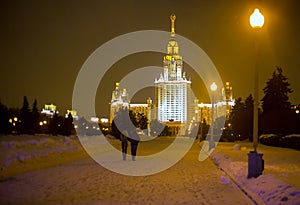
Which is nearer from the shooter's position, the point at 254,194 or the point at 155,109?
the point at 254,194

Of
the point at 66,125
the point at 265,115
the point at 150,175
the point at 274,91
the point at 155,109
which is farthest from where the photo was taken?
the point at 155,109

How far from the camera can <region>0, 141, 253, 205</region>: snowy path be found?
968 centimetres

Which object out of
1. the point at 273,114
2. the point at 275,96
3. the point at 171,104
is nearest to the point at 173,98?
the point at 171,104

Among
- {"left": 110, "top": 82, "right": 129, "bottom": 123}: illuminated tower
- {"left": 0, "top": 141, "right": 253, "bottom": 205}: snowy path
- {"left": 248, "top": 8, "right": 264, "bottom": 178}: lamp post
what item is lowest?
{"left": 0, "top": 141, "right": 253, "bottom": 205}: snowy path

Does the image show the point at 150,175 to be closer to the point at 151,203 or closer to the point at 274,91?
the point at 151,203

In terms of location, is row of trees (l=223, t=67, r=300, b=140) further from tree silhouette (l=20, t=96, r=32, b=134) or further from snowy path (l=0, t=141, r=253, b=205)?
snowy path (l=0, t=141, r=253, b=205)

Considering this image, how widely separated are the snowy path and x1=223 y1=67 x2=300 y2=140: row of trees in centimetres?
3643

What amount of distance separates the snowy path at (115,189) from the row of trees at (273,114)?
120 feet

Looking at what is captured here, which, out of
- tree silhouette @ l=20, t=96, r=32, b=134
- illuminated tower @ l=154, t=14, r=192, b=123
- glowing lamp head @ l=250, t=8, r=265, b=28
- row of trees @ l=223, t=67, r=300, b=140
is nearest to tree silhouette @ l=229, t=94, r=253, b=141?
row of trees @ l=223, t=67, r=300, b=140

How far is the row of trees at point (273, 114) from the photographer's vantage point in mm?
50312

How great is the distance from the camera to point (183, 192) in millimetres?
10930

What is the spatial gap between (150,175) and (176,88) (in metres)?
182

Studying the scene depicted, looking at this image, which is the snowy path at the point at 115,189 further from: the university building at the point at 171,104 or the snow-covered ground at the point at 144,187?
the university building at the point at 171,104

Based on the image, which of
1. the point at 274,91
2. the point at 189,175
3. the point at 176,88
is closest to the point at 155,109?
the point at 176,88
